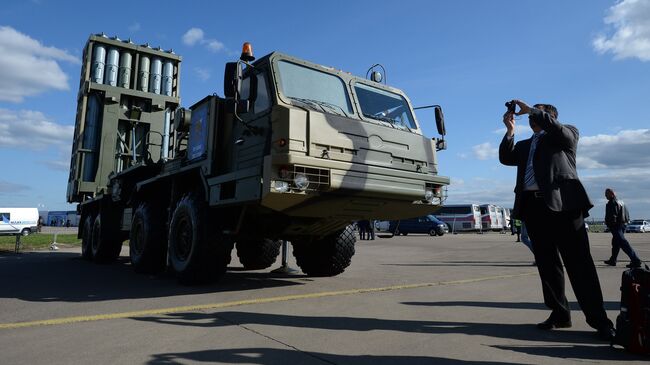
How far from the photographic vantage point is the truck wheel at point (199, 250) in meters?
5.68

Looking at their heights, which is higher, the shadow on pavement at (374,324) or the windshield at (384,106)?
the windshield at (384,106)

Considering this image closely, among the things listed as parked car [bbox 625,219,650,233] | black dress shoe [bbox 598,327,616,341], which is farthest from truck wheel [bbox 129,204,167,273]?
parked car [bbox 625,219,650,233]

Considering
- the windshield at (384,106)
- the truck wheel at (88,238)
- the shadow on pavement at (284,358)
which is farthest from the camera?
the truck wheel at (88,238)

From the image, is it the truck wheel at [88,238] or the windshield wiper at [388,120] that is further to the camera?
the truck wheel at [88,238]

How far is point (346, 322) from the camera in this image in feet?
12.7

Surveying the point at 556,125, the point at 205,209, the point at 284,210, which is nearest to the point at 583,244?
the point at 556,125

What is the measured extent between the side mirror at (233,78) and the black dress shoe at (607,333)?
3929mm

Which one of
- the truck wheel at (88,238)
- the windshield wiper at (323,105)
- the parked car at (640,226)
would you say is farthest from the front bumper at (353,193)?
the parked car at (640,226)

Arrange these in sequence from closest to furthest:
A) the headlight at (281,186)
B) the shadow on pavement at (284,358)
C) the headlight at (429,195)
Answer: the shadow on pavement at (284,358) → the headlight at (281,186) → the headlight at (429,195)

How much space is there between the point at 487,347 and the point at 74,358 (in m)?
2.74

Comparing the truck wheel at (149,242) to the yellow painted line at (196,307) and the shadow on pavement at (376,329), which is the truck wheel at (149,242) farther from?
the shadow on pavement at (376,329)

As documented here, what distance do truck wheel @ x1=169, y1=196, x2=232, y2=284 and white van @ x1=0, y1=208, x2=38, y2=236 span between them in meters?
33.7

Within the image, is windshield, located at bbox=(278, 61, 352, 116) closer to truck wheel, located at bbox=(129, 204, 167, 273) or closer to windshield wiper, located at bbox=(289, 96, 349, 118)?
windshield wiper, located at bbox=(289, 96, 349, 118)

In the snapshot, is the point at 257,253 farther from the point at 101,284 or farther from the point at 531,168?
the point at 531,168
